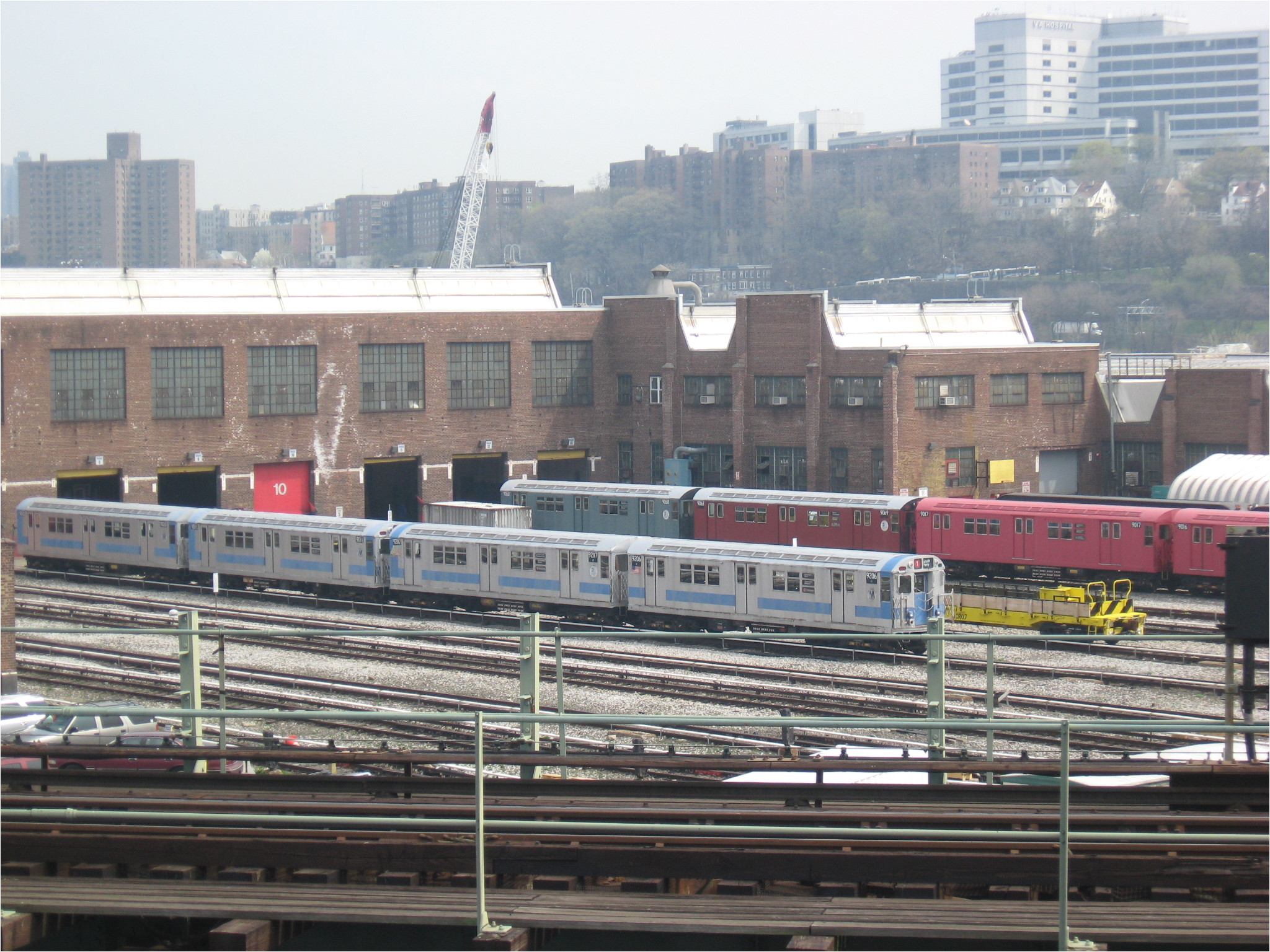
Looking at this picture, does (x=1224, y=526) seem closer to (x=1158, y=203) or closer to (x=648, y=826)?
(x=648, y=826)

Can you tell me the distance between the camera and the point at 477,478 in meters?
55.4

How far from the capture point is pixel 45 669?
2811 cm

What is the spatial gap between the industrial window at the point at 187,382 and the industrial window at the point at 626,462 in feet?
53.1

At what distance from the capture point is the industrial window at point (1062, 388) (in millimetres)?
52822

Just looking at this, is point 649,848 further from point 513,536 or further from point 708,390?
point 708,390

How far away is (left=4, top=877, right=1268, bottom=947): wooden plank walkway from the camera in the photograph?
6914 mm

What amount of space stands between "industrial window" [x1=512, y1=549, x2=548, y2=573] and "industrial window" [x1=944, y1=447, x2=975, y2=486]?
2123 cm

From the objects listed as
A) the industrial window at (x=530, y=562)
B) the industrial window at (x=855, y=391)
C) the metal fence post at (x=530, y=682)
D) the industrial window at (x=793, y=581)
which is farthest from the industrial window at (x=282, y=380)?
the metal fence post at (x=530, y=682)

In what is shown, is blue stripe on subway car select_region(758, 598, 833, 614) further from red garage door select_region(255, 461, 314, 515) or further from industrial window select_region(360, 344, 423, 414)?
industrial window select_region(360, 344, 423, 414)

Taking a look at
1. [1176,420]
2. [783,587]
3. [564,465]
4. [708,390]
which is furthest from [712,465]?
[783,587]

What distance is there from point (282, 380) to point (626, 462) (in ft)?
47.7

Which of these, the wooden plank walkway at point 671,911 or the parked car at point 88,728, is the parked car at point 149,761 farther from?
the wooden plank walkway at point 671,911

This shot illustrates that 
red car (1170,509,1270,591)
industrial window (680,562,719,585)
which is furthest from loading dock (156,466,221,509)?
red car (1170,509,1270,591)

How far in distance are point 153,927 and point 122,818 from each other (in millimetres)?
1333
